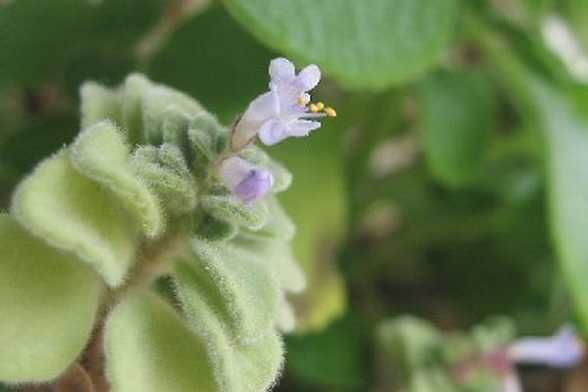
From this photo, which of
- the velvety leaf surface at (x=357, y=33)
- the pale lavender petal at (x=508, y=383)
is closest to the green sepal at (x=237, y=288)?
the velvety leaf surface at (x=357, y=33)

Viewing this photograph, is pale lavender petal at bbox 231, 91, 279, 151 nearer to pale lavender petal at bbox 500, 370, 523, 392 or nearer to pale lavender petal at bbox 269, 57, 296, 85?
pale lavender petal at bbox 269, 57, 296, 85

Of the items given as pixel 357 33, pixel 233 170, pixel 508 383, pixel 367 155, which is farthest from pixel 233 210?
pixel 367 155

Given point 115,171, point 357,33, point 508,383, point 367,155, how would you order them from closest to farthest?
point 115,171, point 357,33, point 508,383, point 367,155

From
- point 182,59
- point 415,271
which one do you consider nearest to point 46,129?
point 182,59

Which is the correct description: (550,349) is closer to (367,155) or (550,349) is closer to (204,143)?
(367,155)

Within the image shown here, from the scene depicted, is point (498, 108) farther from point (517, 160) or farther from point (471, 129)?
point (471, 129)

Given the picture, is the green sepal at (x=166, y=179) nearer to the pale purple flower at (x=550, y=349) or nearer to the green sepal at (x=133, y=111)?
the green sepal at (x=133, y=111)
